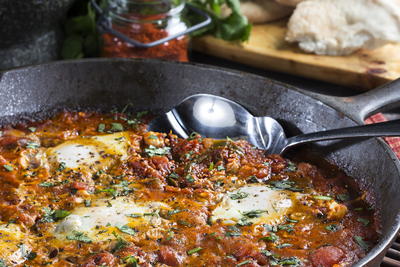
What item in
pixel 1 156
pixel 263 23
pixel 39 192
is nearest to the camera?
pixel 39 192

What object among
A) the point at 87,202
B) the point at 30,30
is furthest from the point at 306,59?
the point at 87,202

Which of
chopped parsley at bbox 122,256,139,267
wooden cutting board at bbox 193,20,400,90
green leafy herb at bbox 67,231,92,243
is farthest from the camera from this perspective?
wooden cutting board at bbox 193,20,400,90

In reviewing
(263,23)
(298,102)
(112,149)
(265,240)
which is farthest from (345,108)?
(263,23)

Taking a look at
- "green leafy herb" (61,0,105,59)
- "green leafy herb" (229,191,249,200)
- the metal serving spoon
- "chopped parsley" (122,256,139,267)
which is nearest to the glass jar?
"green leafy herb" (61,0,105,59)

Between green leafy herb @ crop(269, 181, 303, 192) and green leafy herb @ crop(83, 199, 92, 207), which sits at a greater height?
green leafy herb @ crop(269, 181, 303, 192)

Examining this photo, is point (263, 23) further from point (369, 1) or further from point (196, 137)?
point (196, 137)

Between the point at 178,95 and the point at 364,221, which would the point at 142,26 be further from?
the point at 364,221

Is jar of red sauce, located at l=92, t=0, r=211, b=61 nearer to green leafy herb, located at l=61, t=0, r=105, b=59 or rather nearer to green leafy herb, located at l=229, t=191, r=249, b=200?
green leafy herb, located at l=61, t=0, r=105, b=59
